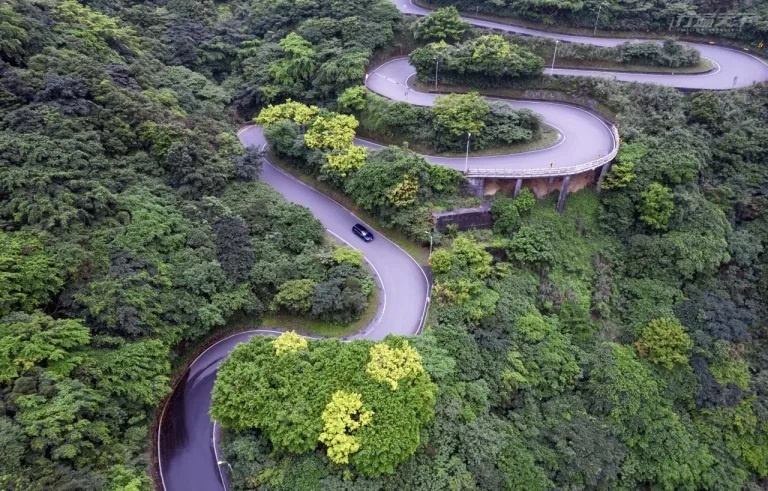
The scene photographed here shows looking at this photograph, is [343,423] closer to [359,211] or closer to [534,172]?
[359,211]

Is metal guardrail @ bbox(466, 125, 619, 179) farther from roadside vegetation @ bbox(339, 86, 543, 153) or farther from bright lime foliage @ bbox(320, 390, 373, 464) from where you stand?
bright lime foliage @ bbox(320, 390, 373, 464)

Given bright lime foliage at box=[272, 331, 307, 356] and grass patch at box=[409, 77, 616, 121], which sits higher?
grass patch at box=[409, 77, 616, 121]

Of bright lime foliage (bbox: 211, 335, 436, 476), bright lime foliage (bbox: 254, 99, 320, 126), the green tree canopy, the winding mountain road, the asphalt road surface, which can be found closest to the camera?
bright lime foliage (bbox: 211, 335, 436, 476)

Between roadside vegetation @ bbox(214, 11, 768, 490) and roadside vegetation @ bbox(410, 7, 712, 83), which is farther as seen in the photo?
roadside vegetation @ bbox(410, 7, 712, 83)

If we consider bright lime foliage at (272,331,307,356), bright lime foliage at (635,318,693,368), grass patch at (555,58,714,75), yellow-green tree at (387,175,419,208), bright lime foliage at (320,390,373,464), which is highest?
grass patch at (555,58,714,75)

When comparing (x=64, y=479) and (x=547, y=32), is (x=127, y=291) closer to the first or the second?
(x=64, y=479)

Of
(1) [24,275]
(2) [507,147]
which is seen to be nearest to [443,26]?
(2) [507,147]

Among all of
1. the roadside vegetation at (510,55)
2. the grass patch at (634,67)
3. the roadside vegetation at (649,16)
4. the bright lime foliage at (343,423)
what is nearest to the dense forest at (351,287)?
the bright lime foliage at (343,423)

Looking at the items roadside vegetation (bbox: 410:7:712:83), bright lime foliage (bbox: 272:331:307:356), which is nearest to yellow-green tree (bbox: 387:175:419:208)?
bright lime foliage (bbox: 272:331:307:356)
